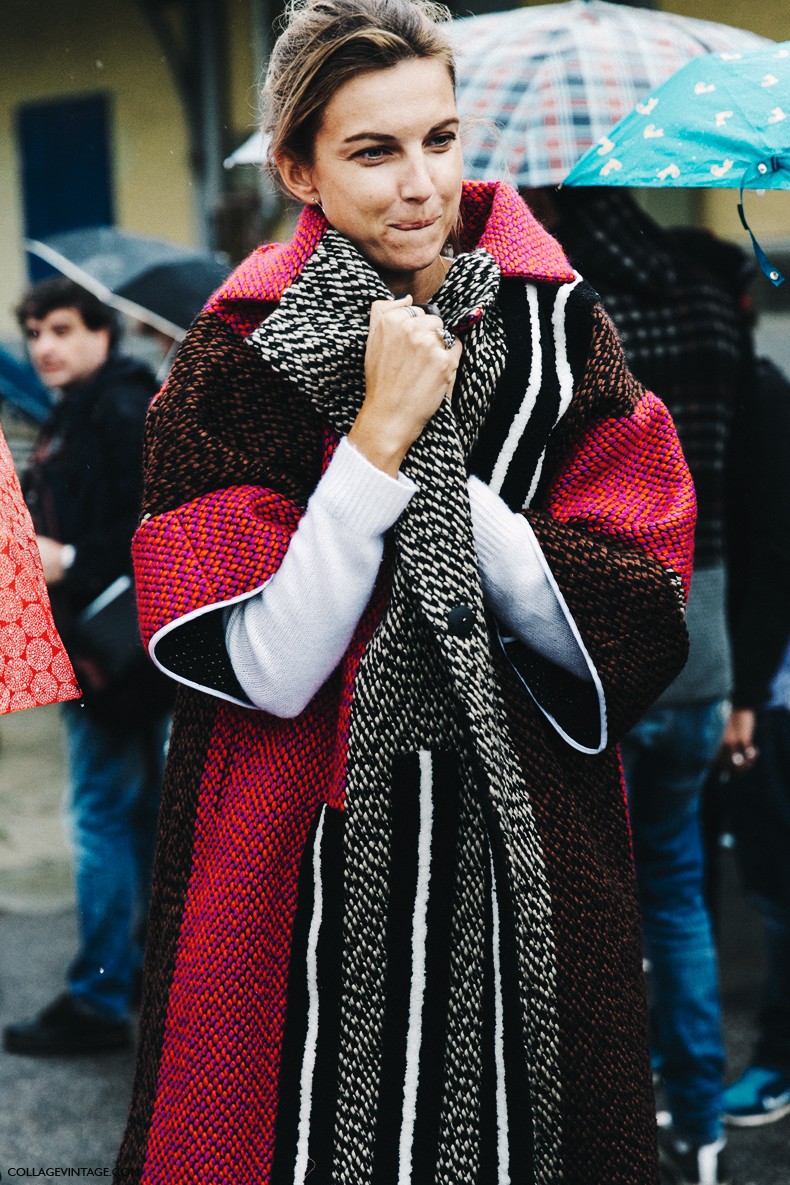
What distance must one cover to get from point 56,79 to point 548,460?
839 cm

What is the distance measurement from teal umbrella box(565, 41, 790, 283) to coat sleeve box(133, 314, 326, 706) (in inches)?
28.3

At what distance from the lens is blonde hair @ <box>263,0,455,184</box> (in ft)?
5.32

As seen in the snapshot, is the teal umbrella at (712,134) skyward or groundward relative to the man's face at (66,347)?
skyward

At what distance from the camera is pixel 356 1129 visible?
62.7 inches

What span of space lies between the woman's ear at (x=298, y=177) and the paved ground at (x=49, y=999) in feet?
6.91

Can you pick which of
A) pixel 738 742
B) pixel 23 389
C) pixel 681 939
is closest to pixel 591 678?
pixel 681 939

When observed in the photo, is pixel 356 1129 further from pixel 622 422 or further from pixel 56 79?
pixel 56 79

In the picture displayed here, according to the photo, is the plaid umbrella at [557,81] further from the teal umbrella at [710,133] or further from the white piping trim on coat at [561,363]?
the white piping trim on coat at [561,363]

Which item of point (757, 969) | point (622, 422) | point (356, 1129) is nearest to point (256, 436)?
point (622, 422)

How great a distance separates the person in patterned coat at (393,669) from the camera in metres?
1.58

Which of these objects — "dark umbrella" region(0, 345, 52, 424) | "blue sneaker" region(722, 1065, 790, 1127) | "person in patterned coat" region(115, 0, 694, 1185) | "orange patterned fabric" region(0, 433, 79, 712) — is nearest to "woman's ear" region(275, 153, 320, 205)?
"person in patterned coat" region(115, 0, 694, 1185)

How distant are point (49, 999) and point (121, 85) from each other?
6490mm

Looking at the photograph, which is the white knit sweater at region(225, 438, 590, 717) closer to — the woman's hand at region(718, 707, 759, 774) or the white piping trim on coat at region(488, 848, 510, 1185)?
the white piping trim on coat at region(488, 848, 510, 1185)

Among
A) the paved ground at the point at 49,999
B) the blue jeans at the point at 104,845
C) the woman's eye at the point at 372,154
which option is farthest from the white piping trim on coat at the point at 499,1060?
the blue jeans at the point at 104,845
